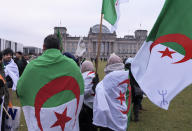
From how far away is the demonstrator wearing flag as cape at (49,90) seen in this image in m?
2.34

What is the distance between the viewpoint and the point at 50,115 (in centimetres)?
238

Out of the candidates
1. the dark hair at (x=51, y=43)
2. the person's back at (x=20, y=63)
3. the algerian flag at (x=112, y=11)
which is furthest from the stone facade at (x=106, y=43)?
the dark hair at (x=51, y=43)

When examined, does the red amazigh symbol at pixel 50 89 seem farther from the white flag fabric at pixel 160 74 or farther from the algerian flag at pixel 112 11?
the algerian flag at pixel 112 11

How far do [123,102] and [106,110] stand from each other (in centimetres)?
39

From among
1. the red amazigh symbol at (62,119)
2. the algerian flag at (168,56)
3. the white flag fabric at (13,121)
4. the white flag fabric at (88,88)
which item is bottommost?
the white flag fabric at (13,121)

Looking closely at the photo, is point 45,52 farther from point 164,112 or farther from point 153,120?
point 164,112

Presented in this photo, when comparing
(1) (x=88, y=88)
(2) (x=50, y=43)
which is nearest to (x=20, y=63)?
(1) (x=88, y=88)

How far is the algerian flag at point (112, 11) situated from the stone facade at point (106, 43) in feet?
255

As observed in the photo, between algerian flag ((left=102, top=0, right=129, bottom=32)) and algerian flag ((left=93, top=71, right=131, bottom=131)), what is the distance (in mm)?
1421

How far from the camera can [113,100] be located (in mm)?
2852

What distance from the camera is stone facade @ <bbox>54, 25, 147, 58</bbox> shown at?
3314 inches

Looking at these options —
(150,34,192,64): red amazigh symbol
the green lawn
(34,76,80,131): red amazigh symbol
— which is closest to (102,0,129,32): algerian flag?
(150,34,192,64): red amazigh symbol

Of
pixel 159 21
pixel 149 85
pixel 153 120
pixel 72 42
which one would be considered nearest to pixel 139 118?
pixel 153 120

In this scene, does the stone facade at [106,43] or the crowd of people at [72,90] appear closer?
the crowd of people at [72,90]
